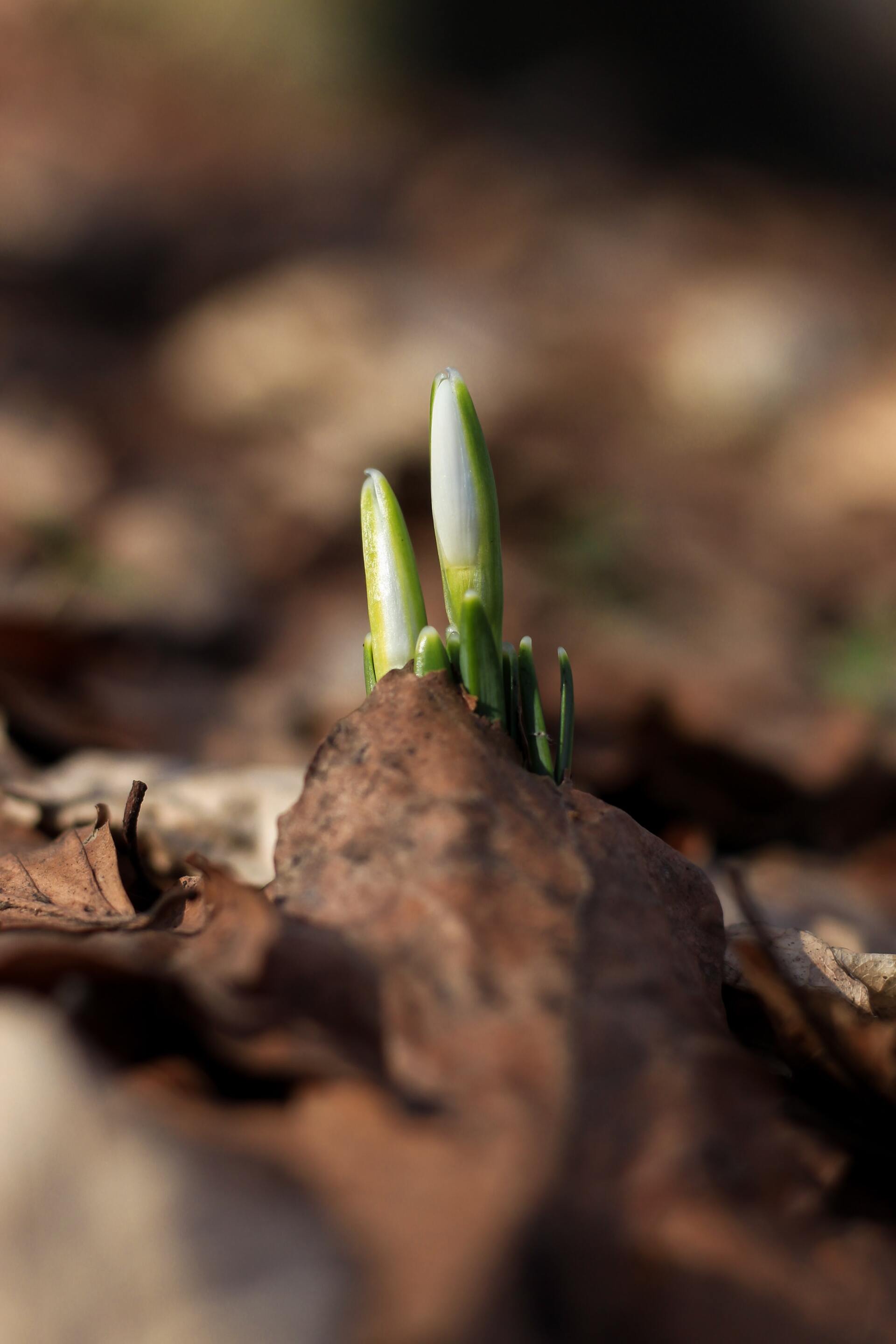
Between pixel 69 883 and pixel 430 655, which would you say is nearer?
pixel 430 655

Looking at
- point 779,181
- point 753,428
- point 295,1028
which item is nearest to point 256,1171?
point 295,1028

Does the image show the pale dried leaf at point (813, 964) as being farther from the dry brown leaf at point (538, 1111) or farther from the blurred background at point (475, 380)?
the blurred background at point (475, 380)

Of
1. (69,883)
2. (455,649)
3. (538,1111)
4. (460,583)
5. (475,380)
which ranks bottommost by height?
(538,1111)

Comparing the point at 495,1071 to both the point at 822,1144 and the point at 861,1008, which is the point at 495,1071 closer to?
the point at 822,1144

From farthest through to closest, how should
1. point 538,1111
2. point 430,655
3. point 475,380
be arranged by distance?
point 475,380, point 430,655, point 538,1111

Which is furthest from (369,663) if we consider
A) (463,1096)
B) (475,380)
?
(475,380)

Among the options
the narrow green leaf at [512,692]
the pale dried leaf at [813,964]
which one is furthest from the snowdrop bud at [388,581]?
the pale dried leaf at [813,964]

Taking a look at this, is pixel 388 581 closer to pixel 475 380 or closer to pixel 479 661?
pixel 479 661
